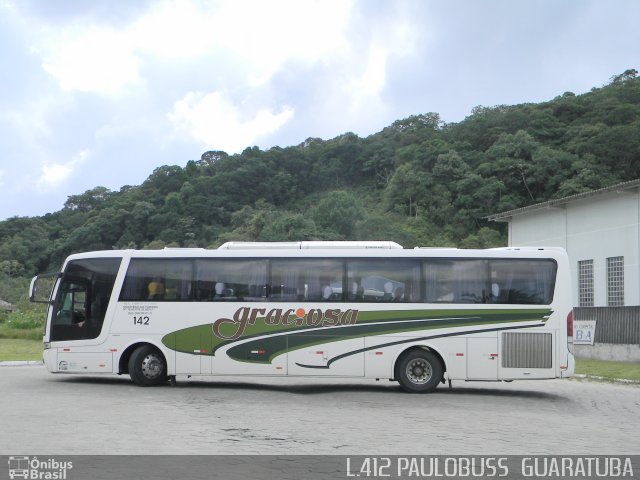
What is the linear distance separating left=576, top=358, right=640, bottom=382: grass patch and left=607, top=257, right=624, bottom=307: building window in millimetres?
6186

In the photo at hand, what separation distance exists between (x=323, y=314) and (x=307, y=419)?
4875mm

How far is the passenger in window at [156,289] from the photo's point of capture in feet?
57.2

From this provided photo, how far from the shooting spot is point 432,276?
55.1 ft

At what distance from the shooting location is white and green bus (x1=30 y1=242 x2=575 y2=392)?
54.0 feet

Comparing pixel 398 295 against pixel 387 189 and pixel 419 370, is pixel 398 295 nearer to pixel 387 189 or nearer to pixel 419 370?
pixel 419 370

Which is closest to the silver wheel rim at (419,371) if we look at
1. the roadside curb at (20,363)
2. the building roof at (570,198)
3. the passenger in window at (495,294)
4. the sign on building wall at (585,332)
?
the passenger in window at (495,294)

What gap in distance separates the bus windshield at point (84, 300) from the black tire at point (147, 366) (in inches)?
43.1

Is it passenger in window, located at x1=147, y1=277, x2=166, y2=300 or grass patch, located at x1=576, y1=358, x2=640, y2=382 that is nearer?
passenger in window, located at x1=147, y1=277, x2=166, y2=300

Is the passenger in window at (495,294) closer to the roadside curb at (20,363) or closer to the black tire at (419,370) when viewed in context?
the black tire at (419,370)

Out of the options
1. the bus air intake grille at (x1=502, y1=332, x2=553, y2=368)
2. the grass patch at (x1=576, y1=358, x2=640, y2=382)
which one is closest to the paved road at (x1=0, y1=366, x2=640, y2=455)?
the bus air intake grille at (x1=502, y1=332, x2=553, y2=368)

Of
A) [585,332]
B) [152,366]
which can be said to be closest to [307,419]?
[152,366]

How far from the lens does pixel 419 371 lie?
653 inches

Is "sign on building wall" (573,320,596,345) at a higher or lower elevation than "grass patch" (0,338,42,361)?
higher

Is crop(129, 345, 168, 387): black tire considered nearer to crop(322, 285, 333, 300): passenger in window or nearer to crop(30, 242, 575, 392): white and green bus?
crop(30, 242, 575, 392): white and green bus
